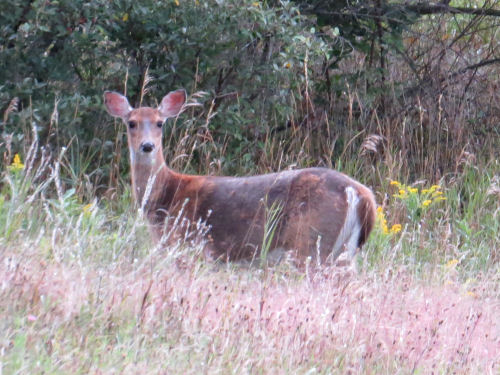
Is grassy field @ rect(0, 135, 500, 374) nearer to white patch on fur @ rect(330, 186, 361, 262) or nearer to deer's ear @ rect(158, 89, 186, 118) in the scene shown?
white patch on fur @ rect(330, 186, 361, 262)

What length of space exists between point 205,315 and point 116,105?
3.32m

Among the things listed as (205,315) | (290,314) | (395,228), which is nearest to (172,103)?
(395,228)

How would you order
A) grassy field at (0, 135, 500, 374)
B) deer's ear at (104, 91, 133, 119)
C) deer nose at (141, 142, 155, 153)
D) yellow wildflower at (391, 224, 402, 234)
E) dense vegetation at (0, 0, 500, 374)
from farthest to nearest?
deer's ear at (104, 91, 133, 119) < deer nose at (141, 142, 155, 153) < yellow wildflower at (391, 224, 402, 234) < dense vegetation at (0, 0, 500, 374) < grassy field at (0, 135, 500, 374)

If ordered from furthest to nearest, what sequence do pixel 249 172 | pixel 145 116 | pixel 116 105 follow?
pixel 249 172
pixel 116 105
pixel 145 116

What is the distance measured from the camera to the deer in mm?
5465

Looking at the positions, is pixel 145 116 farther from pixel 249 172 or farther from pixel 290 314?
pixel 290 314

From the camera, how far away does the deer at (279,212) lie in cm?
546

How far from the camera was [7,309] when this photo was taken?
3131 mm

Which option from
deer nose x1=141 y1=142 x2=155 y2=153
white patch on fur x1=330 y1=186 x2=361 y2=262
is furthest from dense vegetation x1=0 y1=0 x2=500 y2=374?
deer nose x1=141 y1=142 x2=155 y2=153

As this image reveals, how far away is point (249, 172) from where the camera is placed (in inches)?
298

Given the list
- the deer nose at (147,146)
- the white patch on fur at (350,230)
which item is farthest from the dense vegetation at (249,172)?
the deer nose at (147,146)

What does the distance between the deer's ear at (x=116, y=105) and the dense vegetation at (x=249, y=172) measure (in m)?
0.20

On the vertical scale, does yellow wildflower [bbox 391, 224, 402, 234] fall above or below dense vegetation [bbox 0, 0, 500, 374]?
below

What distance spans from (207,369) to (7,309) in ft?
2.18
